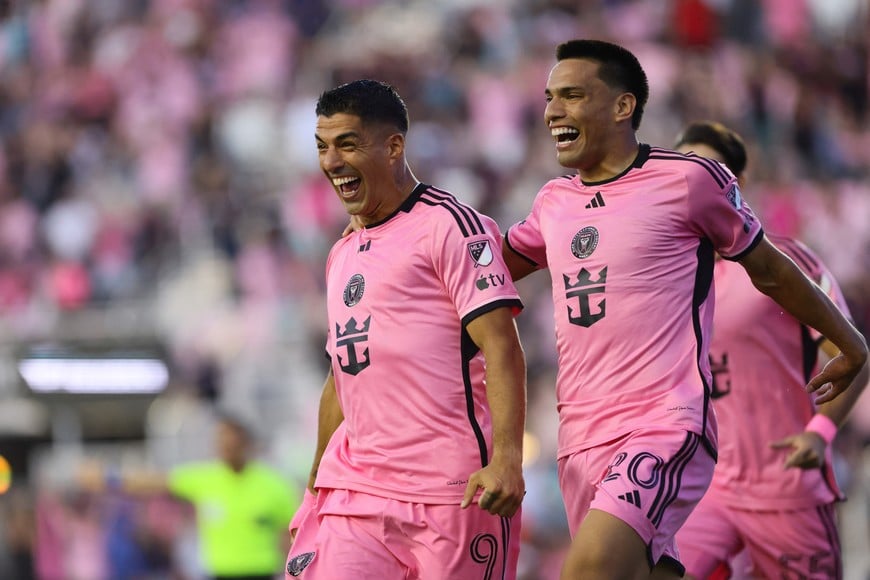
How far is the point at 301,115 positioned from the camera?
65.3 ft

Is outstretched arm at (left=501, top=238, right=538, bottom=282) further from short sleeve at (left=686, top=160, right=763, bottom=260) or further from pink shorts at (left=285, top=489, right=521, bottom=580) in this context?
pink shorts at (left=285, top=489, right=521, bottom=580)

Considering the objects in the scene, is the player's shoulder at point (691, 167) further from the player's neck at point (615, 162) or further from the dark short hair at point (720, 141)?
the dark short hair at point (720, 141)

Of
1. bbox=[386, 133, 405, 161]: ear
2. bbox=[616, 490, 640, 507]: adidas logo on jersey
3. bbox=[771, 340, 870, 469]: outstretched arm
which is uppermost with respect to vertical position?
bbox=[386, 133, 405, 161]: ear

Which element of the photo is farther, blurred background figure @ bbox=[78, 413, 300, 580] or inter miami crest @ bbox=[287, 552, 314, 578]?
blurred background figure @ bbox=[78, 413, 300, 580]

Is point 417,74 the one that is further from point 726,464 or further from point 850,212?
point 726,464

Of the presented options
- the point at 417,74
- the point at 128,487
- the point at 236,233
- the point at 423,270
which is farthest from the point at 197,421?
the point at 423,270

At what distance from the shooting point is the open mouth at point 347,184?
6605 mm

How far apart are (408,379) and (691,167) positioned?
1.37 m

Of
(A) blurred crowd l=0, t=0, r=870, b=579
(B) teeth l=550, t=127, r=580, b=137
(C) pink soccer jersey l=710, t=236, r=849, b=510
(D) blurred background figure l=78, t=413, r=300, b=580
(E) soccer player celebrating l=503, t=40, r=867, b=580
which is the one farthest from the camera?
(A) blurred crowd l=0, t=0, r=870, b=579

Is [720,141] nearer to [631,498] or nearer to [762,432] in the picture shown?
[762,432]

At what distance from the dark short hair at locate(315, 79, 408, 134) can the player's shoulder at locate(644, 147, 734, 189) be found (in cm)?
103

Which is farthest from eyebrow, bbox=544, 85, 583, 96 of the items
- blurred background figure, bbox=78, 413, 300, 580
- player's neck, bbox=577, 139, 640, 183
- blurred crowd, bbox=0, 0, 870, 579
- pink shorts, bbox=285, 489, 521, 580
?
blurred crowd, bbox=0, 0, 870, 579

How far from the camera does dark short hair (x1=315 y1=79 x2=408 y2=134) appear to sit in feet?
21.6

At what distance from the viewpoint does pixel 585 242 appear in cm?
652
